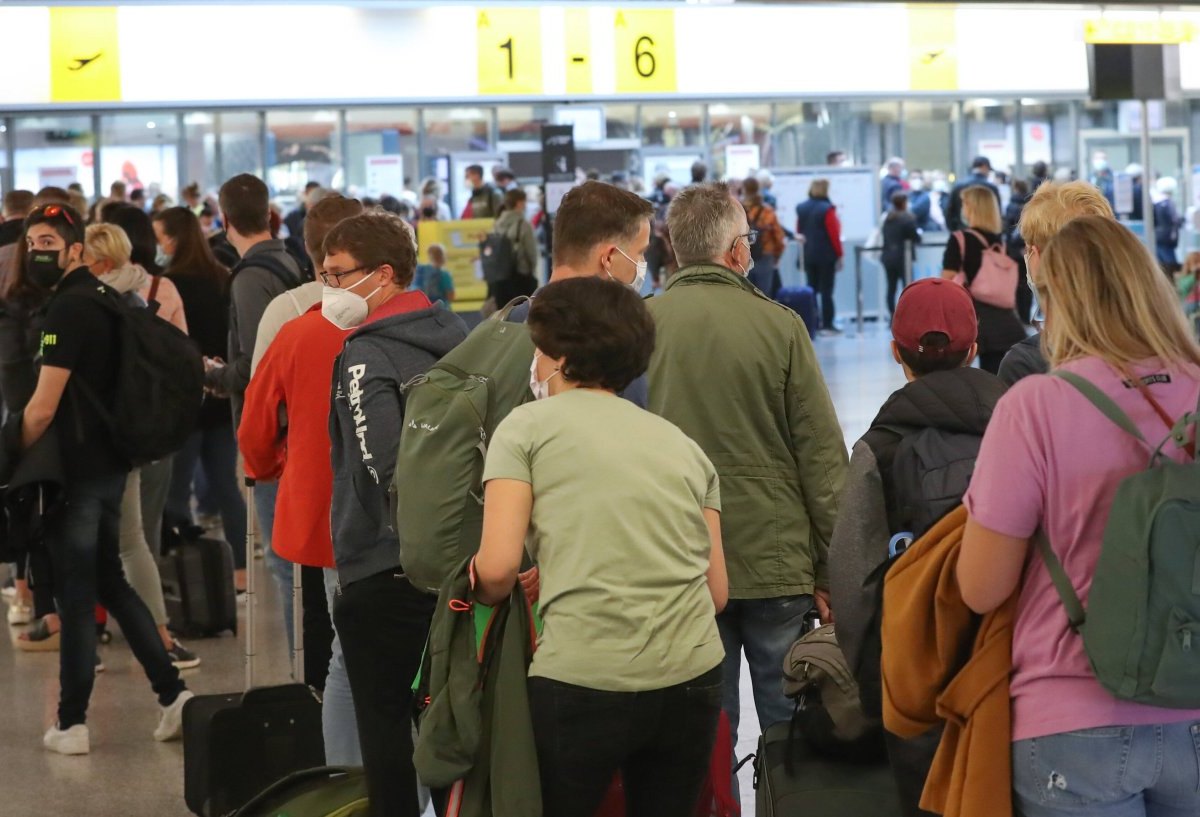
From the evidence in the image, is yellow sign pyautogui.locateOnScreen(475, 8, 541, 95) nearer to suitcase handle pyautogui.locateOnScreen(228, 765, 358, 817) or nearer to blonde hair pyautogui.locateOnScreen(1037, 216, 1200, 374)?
suitcase handle pyautogui.locateOnScreen(228, 765, 358, 817)

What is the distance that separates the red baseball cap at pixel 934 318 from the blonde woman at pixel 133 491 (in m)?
3.25

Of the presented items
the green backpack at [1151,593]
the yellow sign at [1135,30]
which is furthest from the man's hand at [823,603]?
the yellow sign at [1135,30]

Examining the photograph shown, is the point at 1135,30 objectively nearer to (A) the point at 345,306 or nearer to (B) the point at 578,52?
(A) the point at 345,306

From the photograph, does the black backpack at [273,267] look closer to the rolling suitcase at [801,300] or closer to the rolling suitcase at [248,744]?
the rolling suitcase at [248,744]

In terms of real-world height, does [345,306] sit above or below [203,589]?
above

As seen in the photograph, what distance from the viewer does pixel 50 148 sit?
20438 millimetres

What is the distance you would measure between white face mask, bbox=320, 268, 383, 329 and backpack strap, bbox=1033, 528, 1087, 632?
5.73ft

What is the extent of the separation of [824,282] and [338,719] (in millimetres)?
15490

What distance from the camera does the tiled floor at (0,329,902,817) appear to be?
14.5 ft

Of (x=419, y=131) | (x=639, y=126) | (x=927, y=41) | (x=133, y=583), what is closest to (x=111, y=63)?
(x=419, y=131)

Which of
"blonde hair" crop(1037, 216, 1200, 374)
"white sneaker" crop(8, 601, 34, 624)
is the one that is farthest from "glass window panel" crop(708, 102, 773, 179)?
"blonde hair" crop(1037, 216, 1200, 374)

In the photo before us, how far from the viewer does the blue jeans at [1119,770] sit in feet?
6.92

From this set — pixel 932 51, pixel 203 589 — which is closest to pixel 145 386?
pixel 203 589

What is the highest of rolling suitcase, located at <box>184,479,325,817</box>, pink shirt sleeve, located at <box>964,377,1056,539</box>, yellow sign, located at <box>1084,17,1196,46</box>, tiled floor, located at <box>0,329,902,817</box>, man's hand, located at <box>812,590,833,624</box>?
yellow sign, located at <box>1084,17,1196,46</box>
